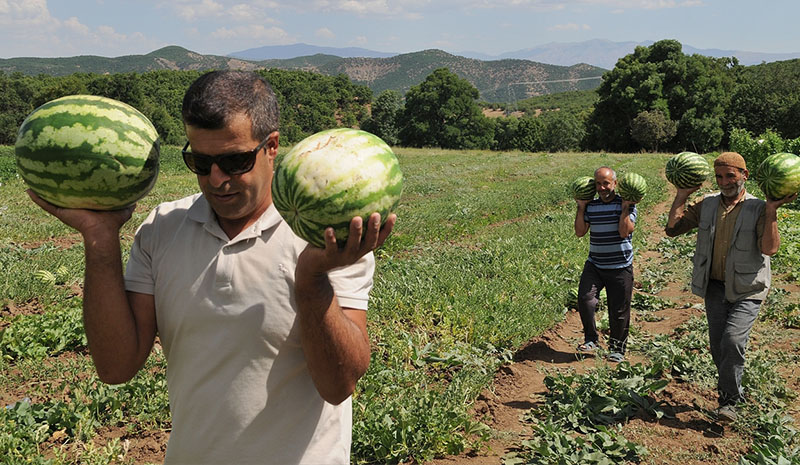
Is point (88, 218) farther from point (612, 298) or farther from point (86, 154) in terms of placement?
point (612, 298)

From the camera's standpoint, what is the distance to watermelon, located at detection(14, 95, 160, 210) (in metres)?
1.96

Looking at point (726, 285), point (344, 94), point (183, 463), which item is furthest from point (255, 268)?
point (344, 94)

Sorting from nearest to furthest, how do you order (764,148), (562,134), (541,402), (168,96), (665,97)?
(541,402), (764,148), (665,97), (168,96), (562,134)

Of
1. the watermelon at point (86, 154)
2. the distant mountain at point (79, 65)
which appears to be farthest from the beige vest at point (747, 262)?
the distant mountain at point (79, 65)

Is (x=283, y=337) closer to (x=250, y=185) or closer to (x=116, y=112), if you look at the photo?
(x=250, y=185)

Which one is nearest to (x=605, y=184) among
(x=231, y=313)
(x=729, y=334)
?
(x=729, y=334)

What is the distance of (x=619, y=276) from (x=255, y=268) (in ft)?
17.6

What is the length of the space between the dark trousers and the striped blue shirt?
10 centimetres

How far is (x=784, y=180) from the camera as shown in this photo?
14.8 feet

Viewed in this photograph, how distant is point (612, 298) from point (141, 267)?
5542 mm

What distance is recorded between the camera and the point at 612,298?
6297 mm

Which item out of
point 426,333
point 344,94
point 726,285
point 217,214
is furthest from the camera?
point 344,94

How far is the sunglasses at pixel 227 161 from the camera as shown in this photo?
5.80 feet

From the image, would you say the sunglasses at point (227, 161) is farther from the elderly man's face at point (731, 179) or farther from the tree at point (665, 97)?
the tree at point (665, 97)
